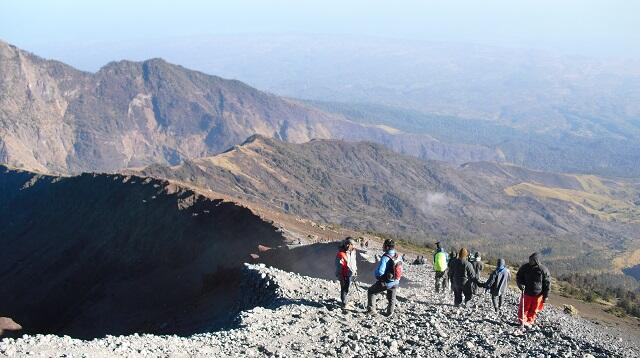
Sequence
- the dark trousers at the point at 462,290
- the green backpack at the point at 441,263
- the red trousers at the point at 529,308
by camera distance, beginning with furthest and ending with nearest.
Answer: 1. the green backpack at the point at 441,263
2. the dark trousers at the point at 462,290
3. the red trousers at the point at 529,308

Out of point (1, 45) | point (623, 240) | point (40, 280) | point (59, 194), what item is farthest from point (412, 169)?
point (40, 280)

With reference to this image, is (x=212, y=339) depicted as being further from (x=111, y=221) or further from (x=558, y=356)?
(x=111, y=221)

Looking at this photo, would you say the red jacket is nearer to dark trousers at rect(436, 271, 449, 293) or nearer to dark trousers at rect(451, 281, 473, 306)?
dark trousers at rect(451, 281, 473, 306)

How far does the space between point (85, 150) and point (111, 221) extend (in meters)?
136

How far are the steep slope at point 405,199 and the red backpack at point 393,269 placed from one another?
265ft

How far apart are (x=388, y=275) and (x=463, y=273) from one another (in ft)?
9.94

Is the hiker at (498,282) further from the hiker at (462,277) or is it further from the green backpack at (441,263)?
the green backpack at (441,263)

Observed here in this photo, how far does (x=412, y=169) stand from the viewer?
17488 centimetres

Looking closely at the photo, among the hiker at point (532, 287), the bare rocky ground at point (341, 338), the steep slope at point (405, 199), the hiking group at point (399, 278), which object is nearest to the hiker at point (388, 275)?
the hiking group at point (399, 278)

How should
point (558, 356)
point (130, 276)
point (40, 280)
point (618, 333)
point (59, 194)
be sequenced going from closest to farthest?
point (558, 356)
point (618, 333)
point (130, 276)
point (40, 280)
point (59, 194)

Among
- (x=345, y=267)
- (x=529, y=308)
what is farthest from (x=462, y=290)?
(x=345, y=267)

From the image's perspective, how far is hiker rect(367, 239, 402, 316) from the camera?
51.1 ft

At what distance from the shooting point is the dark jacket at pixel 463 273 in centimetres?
1762

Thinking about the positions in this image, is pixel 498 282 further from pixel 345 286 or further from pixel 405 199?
pixel 405 199
